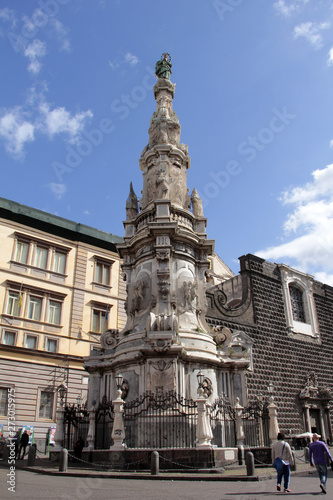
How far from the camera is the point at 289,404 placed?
29469mm

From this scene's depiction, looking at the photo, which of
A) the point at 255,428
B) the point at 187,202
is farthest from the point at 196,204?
the point at 255,428

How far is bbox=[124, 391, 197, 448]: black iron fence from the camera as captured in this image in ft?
41.4

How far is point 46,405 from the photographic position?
25.2m

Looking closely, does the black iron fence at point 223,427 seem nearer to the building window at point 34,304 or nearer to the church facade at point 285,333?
the church facade at point 285,333

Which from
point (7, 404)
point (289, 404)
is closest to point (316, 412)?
point (289, 404)

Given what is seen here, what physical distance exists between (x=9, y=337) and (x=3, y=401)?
3.69 m

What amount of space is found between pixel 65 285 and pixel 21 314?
154 inches

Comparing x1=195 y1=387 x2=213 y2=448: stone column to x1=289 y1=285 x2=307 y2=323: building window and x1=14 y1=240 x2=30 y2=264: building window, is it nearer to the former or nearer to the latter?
x1=14 y1=240 x2=30 y2=264: building window

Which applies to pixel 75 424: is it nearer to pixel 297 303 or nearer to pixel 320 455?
pixel 320 455

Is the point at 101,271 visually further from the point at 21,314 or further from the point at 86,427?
the point at 86,427

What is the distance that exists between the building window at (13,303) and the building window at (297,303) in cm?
2171

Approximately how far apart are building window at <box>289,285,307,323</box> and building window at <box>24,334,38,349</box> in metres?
20.6

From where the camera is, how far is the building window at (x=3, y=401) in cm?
2309

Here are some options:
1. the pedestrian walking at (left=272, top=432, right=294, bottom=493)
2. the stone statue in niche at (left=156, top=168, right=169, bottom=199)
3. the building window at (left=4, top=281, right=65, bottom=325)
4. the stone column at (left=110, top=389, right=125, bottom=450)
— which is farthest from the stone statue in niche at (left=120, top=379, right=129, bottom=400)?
the building window at (left=4, top=281, right=65, bottom=325)
